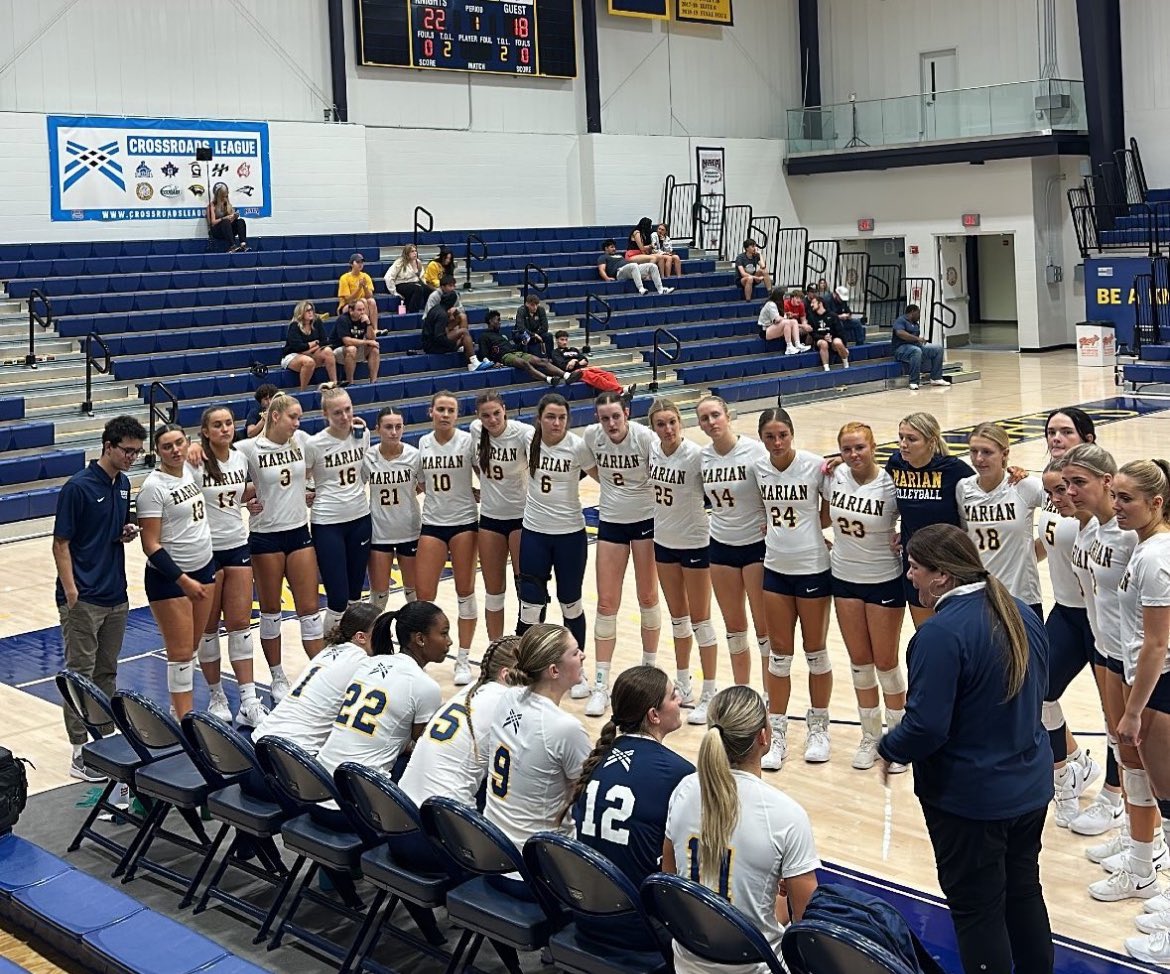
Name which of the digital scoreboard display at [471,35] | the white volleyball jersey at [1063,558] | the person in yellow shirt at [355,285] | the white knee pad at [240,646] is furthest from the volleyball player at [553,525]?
the digital scoreboard display at [471,35]

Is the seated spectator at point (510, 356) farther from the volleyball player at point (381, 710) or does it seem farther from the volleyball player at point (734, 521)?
the volleyball player at point (381, 710)

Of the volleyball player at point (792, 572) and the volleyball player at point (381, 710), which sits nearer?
the volleyball player at point (381, 710)

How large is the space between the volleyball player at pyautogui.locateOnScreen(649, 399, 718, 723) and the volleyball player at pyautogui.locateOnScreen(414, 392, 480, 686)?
1152 millimetres

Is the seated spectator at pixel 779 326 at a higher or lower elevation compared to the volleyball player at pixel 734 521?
higher

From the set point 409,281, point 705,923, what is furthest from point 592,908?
point 409,281

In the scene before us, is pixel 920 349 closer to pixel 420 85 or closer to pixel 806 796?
pixel 420 85

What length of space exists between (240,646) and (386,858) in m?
3.13

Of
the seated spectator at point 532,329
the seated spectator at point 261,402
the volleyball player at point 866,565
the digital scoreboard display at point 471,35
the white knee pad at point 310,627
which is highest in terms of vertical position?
the digital scoreboard display at point 471,35

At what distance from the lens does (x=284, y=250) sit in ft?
67.8

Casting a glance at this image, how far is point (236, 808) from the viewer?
5160 mm

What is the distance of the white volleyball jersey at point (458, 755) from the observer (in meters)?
4.64

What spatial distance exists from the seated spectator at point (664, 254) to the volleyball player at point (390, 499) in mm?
16731

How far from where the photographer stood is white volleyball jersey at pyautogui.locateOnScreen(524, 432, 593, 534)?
7.44 meters

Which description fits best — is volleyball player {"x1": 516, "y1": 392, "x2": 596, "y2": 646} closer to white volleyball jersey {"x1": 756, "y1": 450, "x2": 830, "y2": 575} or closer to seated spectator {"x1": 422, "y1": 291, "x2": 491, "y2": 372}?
white volleyball jersey {"x1": 756, "y1": 450, "x2": 830, "y2": 575}
